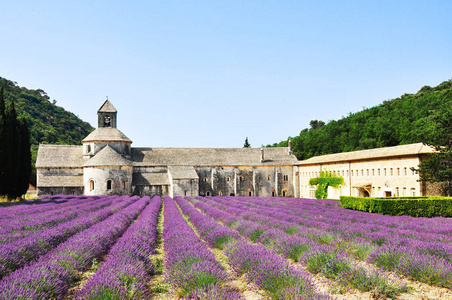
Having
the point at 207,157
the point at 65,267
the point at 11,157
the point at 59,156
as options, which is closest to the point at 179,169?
the point at 207,157

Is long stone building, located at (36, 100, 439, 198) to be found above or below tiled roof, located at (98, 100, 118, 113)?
below

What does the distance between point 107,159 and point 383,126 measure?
4192cm

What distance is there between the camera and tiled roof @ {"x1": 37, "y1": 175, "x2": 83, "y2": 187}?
3856 cm

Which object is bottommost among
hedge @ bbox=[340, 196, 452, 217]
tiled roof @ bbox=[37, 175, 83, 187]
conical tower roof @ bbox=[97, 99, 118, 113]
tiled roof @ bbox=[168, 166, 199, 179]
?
hedge @ bbox=[340, 196, 452, 217]

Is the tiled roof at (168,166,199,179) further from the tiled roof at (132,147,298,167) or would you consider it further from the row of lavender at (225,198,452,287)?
the row of lavender at (225,198,452,287)

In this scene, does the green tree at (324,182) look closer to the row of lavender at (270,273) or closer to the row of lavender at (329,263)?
the row of lavender at (329,263)

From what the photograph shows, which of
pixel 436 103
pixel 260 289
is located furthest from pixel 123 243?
pixel 436 103

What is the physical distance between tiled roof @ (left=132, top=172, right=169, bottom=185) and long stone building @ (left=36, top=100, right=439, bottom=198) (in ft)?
0.04

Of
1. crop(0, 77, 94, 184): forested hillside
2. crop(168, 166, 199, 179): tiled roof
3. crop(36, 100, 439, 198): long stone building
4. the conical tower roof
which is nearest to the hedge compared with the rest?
crop(36, 100, 439, 198): long stone building

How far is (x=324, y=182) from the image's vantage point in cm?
3750

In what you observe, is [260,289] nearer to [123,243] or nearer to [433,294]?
[433,294]

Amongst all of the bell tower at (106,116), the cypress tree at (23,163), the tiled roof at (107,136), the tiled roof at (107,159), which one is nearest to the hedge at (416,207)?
the cypress tree at (23,163)

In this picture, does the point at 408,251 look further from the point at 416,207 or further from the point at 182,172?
the point at 182,172

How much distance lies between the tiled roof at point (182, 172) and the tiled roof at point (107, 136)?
686 centimetres
